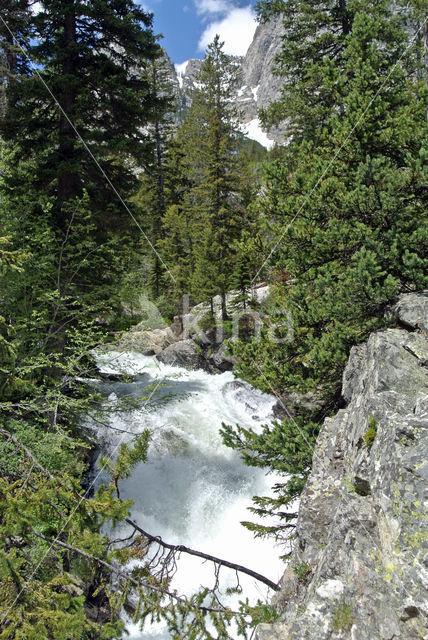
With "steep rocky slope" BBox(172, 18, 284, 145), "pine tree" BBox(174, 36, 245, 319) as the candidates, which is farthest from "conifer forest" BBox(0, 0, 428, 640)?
"steep rocky slope" BBox(172, 18, 284, 145)

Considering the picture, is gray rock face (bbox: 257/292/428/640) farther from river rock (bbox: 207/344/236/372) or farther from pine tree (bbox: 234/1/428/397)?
river rock (bbox: 207/344/236/372)

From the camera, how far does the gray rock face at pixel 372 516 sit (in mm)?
2736

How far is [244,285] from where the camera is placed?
2041 cm

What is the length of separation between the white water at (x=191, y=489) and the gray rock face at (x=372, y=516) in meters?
3.66

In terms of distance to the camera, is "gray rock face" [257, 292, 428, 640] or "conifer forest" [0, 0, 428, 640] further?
"conifer forest" [0, 0, 428, 640]

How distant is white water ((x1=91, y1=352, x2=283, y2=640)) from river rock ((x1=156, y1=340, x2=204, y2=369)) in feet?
25.7

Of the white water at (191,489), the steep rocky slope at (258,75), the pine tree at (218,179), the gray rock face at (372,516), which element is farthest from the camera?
the steep rocky slope at (258,75)

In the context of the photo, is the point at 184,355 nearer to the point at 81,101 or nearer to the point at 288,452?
the point at 81,101

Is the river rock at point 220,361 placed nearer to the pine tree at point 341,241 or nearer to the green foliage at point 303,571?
the pine tree at point 341,241

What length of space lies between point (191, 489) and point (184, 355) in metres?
12.6

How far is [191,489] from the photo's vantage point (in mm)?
10305

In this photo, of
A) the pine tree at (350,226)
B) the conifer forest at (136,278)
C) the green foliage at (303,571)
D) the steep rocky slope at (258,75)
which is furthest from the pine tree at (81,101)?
the steep rocky slope at (258,75)

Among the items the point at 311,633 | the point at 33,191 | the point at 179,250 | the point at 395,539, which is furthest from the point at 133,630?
the point at 179,250

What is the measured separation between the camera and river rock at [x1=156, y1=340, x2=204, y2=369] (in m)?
22.2
